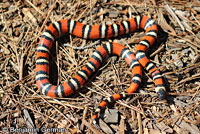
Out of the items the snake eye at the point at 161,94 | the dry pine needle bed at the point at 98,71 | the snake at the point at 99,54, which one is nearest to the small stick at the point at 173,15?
the dry pine needle bed at the point at 98,71

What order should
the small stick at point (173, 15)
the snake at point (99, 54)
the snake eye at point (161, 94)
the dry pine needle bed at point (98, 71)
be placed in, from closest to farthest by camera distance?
the dry pine needle bed at point (98, 71), the snake eye at point (161, 94), the snake at point (99, 54), the small stick at point (173, 15)

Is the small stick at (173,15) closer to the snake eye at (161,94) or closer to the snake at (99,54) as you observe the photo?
the snake at (99,54)

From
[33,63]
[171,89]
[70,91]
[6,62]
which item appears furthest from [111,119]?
[6,62]

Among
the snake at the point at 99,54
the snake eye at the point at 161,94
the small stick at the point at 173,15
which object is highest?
the small stick at the point at 173,15

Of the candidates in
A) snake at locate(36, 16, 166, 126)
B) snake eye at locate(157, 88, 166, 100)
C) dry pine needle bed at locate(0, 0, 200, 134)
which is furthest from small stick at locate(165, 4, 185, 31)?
snake eye at locate(157, 88, 166, 100)

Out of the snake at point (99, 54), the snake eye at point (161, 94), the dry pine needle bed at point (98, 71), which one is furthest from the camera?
the snake at point (99, 54)
